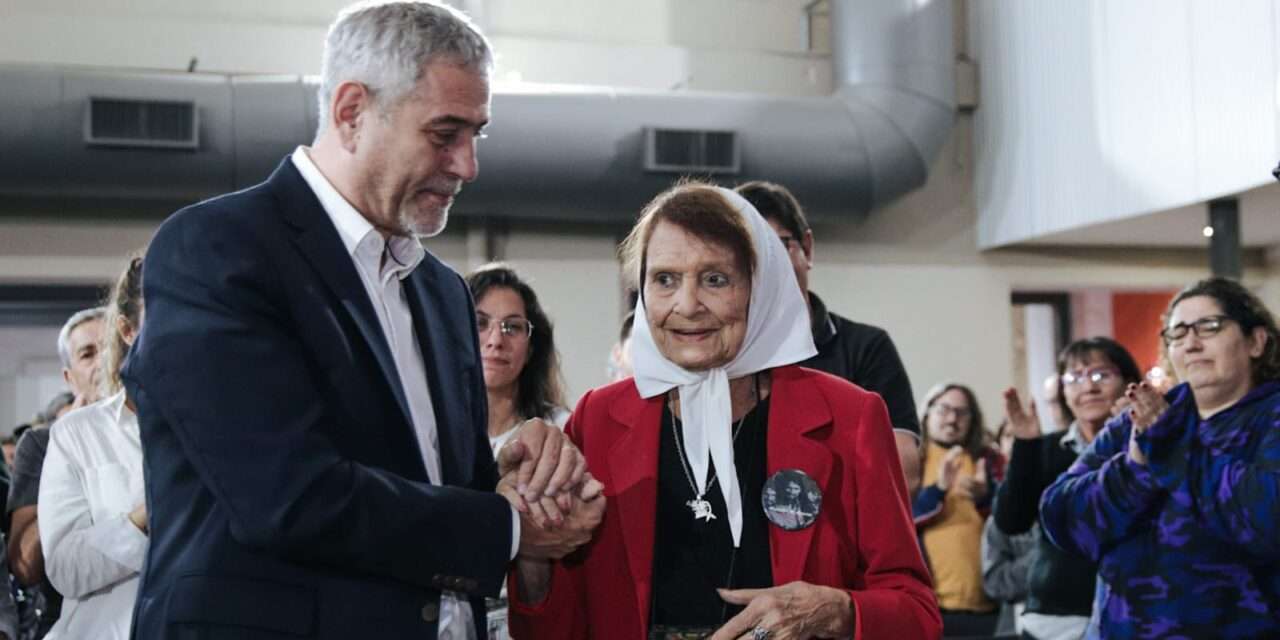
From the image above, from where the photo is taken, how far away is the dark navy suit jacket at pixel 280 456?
1579 mm

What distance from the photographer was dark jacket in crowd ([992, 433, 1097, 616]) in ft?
13.5

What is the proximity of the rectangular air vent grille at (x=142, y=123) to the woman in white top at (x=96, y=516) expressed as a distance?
4.33 meters

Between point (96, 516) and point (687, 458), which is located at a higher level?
point (687, 458)

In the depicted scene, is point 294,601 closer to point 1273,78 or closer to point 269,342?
point 269,342

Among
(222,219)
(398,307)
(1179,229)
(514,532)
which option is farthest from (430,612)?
(1179,229)

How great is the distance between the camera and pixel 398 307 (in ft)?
6.20

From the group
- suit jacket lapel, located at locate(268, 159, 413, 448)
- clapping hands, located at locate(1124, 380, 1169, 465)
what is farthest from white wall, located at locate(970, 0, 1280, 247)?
suit jacket lapel, located at locate(268, 159, 413, 448)

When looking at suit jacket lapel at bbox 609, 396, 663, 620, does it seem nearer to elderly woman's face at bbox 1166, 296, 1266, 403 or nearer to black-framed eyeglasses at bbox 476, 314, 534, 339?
black-framed eyeglasses at bbox 476, 314, 534, 339

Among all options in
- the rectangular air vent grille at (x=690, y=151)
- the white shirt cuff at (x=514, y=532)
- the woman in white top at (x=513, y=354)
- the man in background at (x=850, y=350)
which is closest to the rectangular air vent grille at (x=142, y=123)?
the rectangular air vent grille at (x=690, y=151)

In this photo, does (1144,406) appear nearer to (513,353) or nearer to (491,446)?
(513,353)

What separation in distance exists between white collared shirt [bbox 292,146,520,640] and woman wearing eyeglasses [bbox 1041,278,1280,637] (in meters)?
1.87

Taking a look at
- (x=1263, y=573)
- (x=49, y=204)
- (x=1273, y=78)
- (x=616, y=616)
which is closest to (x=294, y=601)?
(x=616, y=616)

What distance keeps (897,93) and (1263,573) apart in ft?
17.6

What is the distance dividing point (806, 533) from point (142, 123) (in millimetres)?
5823
